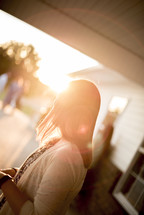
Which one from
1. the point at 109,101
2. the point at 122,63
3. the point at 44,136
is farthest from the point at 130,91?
the point at 44,136

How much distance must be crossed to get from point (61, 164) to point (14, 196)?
0.45 metres

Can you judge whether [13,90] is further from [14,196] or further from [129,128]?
[14,196]

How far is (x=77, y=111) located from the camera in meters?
1.20

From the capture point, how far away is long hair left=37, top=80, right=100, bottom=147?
120 cm

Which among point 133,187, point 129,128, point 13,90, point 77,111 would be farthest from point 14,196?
point 13,90

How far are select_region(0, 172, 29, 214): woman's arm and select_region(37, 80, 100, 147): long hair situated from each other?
0.52 meters

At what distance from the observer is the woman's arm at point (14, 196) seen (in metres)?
1.07

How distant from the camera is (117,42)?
3.64 meters

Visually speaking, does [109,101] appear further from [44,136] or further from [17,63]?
[17,63]

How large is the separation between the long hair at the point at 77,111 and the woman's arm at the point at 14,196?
0.52m

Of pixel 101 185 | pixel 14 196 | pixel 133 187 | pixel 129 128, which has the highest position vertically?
pixel 129 128

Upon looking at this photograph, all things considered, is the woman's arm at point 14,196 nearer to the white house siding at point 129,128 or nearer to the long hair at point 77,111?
the long hair at point 77,111

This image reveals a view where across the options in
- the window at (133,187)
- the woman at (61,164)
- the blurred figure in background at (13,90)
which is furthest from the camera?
the blurred figure in background at (13,90)

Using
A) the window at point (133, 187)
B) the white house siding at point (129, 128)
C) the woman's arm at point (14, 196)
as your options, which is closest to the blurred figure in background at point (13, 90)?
the white house siding at point (129, 128)
